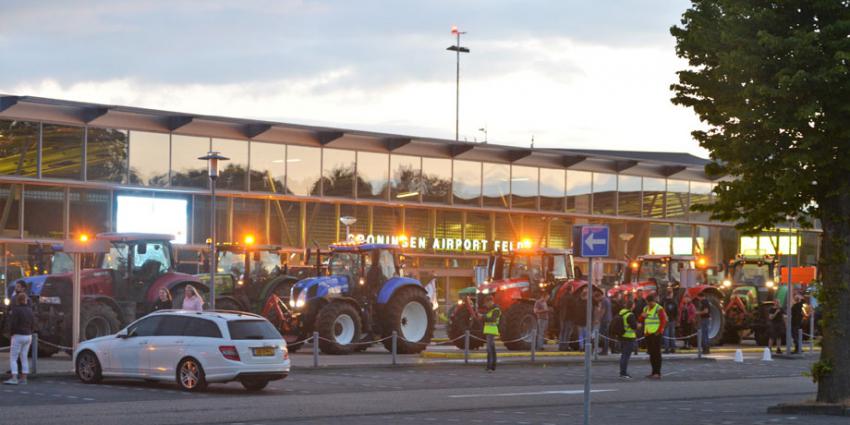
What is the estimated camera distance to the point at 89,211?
153ft

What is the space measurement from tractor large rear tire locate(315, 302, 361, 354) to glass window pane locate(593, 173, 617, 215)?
31.2m

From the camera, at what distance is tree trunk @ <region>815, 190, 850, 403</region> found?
69.8ft

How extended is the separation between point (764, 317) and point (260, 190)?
1875 cm

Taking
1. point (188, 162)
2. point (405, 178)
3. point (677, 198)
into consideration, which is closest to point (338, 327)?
point (188, 162)

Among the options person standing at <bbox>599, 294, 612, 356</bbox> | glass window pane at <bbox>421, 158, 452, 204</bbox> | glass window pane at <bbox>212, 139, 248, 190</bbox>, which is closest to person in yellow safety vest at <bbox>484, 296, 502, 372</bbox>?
person standing at <bbox>599, 294, 612, 356</bbox>

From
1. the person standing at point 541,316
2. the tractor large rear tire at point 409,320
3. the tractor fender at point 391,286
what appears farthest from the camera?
the person standing at point 541,316

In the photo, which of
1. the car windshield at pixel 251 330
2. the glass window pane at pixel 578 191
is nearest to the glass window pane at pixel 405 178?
the glass window pane at pixel 578 191

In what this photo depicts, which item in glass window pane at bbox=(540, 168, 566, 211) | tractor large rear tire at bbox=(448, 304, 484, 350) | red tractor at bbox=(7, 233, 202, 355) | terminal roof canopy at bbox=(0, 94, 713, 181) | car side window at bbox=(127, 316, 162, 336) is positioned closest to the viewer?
car side window at bbox=(127, 316, 162, 336)

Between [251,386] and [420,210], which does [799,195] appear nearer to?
[251,386]

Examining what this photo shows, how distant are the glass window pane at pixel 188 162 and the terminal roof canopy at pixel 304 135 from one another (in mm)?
323

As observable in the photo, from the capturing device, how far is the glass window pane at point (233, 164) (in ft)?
165

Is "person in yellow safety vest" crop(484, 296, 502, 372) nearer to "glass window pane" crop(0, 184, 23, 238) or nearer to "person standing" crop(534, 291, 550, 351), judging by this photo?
"person standing" crop(534, 291, 550, 351)

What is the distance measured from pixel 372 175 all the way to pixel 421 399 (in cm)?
3294

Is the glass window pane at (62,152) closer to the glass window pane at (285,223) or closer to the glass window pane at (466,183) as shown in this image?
the glass window pane at (285,223)
